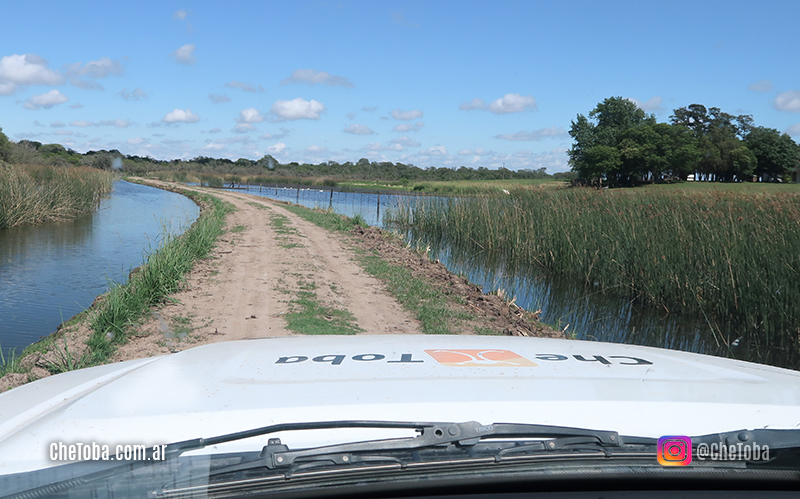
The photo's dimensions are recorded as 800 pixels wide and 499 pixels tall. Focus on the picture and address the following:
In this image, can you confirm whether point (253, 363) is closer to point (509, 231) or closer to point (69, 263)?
point (69, 263)

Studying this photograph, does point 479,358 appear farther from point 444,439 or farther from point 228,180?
point 228,180

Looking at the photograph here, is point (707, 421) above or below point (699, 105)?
below

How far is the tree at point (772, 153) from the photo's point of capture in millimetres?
70481

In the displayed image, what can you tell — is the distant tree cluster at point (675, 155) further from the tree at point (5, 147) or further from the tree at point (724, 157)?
the tree at point (5, 147)

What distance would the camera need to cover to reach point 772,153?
71.8 metres

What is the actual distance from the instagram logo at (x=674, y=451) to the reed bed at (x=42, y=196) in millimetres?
19051

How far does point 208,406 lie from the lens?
1.59m

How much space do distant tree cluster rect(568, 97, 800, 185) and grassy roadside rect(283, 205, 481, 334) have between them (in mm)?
57559

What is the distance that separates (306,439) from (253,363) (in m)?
0.77

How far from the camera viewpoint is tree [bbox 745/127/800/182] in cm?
7048

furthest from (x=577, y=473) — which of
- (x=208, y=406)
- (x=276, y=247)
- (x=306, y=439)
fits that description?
(x=276, y=247)

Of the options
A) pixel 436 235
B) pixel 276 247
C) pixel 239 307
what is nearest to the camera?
pixel 239 307

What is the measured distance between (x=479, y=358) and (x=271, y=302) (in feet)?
19.8
